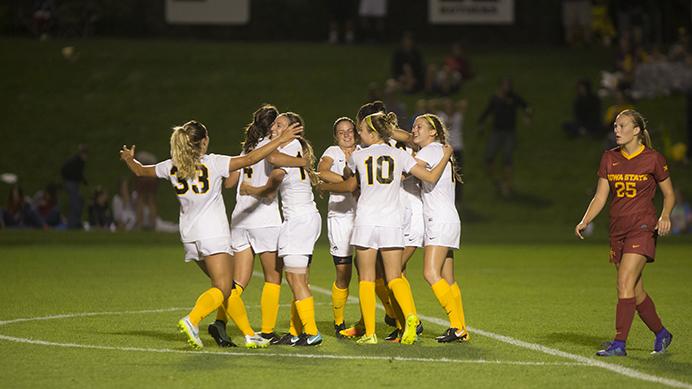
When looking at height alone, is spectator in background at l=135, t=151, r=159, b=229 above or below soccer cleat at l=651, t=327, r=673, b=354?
below

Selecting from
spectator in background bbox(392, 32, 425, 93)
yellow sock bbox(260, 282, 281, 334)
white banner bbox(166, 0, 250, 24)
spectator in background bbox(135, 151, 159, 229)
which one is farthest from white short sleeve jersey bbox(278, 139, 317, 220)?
white banner bbox(166, 0, 250, 24)

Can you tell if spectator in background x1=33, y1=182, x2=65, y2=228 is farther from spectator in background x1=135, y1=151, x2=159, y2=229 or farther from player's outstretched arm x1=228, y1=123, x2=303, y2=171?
player's outstretched arm x1=228, y1=123, x2=303, y2=171

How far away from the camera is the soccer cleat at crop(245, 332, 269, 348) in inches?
422

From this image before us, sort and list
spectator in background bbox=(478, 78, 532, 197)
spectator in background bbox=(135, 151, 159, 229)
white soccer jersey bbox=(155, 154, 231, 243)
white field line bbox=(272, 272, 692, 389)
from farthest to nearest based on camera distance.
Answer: spectator in background bbox=(478, 78, 532, 197)
spectator in background bbox=(135, 151, 159, 229)
white soccer jersey bbox=(155, 154, 231, 243)
white field line bbox=(272, 272, 692, 389)

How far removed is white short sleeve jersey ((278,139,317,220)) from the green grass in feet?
54.4

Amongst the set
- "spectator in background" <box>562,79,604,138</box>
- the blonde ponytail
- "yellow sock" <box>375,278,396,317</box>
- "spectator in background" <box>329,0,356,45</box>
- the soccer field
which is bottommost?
the soccer field

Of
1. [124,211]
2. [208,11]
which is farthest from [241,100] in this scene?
[124,211]

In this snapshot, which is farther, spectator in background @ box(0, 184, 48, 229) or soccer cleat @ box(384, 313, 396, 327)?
spectator in background @ box(0, 184, 48, 229)

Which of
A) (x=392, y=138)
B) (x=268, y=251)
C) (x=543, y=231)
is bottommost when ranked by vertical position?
(x=543, y=231)

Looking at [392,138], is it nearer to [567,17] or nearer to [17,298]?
[17,298]

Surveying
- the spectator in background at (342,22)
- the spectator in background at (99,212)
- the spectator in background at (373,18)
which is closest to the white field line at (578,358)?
the spectator in background at (99,212)

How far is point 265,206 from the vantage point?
11.2m

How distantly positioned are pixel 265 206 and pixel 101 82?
25375mm

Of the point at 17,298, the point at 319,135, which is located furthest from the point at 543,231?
the point at 17,298
